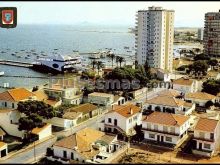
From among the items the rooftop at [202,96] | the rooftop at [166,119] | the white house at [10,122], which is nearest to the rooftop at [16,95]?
the white house at [10,122]

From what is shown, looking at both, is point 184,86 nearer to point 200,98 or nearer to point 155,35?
point 200,98

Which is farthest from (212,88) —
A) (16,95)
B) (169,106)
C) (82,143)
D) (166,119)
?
(82,143)

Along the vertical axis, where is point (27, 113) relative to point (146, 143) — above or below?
above

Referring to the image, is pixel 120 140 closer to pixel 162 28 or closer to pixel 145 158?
pixel 145 158

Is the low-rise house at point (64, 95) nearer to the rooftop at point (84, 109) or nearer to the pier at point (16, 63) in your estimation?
the rooftop at point (84, 109)

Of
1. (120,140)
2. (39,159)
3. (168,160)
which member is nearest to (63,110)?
(120,140)

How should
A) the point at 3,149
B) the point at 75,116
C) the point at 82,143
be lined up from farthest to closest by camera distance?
the point at 75,116 < the point at 3,149 < the point at 82,143
